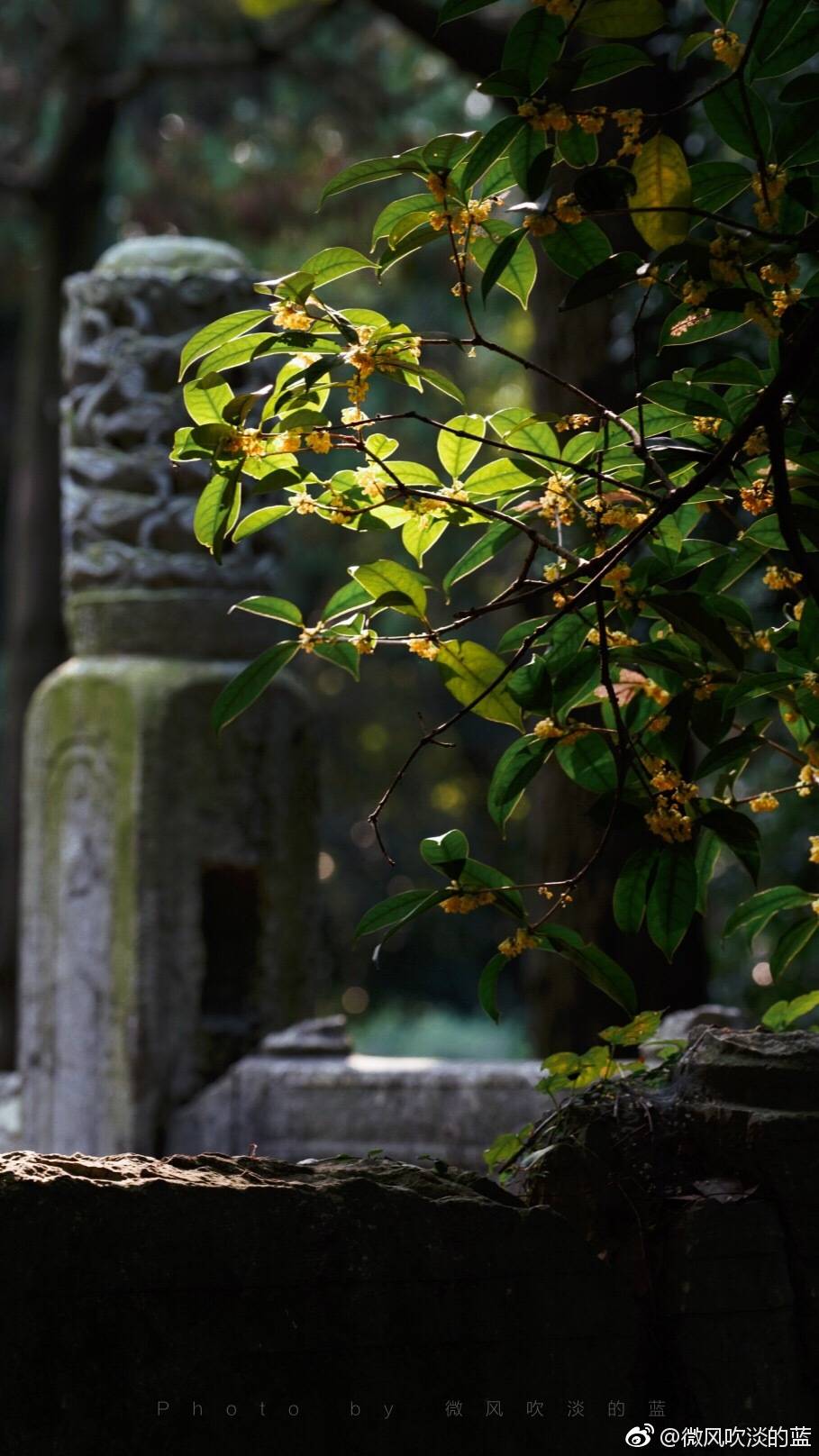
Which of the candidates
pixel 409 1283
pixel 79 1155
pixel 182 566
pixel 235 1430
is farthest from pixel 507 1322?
pixel 182 566

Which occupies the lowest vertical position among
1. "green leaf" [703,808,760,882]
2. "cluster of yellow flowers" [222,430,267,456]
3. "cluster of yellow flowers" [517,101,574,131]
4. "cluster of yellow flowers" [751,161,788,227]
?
"green leaf" [703,808,760,882]

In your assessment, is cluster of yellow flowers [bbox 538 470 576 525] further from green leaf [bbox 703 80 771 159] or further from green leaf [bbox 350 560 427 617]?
green leaf [bbox 703 80 771 159]

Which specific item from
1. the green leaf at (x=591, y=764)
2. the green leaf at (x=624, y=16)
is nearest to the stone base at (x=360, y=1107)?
the green leaf at (x=591, y=764)

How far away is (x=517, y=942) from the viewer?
2.03 meters

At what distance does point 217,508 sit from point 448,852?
49cm

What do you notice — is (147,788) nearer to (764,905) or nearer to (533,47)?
(764,905)

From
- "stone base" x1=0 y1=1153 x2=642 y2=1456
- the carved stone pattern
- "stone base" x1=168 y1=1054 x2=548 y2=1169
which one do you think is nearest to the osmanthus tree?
"stone base" x1=0 y1=1153 x2=642 y2=1456

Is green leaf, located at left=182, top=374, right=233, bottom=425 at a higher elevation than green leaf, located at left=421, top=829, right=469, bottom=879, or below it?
higher

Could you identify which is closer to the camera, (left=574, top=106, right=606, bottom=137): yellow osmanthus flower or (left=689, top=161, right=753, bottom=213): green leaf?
(left=574, top=106, right=606, bottom=137): yellow osmanthus flower

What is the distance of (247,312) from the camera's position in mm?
2053

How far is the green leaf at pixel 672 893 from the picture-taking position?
2150 millimetres

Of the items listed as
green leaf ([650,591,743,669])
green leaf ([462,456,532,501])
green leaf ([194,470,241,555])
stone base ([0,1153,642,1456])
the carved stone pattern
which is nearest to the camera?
stone base ([0,1153,642,1456])

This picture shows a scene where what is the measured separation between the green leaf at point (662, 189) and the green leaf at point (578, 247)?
0.27 ft

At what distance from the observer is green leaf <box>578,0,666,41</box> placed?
6.28 ft
